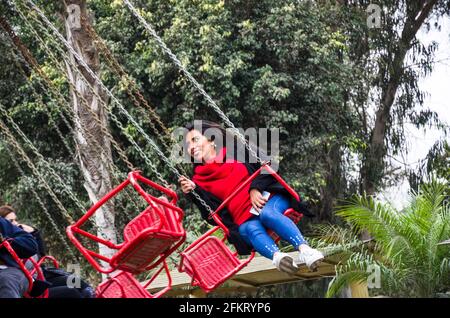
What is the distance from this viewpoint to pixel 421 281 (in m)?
8.54

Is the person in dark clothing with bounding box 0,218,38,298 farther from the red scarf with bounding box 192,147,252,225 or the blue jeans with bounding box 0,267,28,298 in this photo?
the red scarf with bounding box 192,147,252,225

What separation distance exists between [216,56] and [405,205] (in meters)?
5.91

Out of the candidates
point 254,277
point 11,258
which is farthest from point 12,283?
point 254,277

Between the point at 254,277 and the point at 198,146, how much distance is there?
4376 mm

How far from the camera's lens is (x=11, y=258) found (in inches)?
222

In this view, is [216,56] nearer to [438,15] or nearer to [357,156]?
[357,156]

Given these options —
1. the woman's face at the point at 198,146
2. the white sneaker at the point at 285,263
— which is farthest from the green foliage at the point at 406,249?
the white sneaker at the point at 285,263

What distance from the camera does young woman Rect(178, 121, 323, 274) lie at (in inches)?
239

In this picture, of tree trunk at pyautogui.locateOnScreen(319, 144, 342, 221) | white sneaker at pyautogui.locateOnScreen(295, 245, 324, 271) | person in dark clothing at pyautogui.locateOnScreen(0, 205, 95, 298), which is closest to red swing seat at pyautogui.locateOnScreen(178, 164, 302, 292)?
white sneaker at pyautogui.locateOnScreen(295, 245, 324, 271)

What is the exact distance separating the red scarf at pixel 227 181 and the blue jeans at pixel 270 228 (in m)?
0.13

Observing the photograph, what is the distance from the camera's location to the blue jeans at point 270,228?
234 inches

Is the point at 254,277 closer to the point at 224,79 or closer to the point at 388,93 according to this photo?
the point at 224,79

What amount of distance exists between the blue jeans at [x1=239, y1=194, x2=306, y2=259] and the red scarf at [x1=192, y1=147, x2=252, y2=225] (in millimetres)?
126
